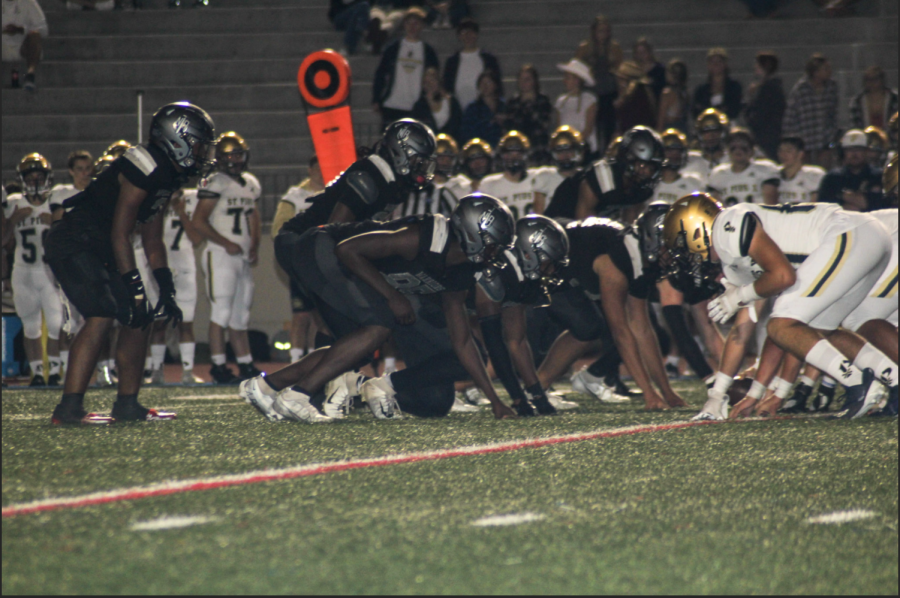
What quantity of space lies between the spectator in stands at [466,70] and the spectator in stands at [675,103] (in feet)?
5.95

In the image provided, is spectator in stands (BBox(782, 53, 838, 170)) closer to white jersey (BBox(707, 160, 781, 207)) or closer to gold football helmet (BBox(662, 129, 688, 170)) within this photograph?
white jersey (BBox(707, 160, 781, 207))

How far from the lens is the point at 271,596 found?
2178 millimetres

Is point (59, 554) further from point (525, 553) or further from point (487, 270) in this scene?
point (487, 270)

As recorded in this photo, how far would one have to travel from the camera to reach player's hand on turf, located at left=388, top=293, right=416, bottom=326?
4.86 metres

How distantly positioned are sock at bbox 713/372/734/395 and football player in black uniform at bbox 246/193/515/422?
1062 mm

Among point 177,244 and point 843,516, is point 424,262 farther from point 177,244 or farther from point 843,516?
point 177,244

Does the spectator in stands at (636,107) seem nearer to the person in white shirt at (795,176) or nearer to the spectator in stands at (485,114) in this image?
the spectator in stands at (485,114)

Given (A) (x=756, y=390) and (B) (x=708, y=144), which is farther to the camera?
(B) (x=708, y=144)

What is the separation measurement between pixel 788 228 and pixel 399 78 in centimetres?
684

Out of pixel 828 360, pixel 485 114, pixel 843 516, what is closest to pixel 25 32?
pixel 485 114

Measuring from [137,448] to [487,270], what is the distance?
194 cm

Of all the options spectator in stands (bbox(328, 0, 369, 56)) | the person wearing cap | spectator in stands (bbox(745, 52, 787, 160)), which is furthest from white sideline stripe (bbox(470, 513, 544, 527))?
spectator in stands (bbox(328, 0, 369, 56))

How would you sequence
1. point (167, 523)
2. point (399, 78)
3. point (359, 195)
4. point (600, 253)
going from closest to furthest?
point (167, 523) → point (359, 195) → point (600, 253) → point (399, 78)

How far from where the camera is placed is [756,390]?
518 cm
